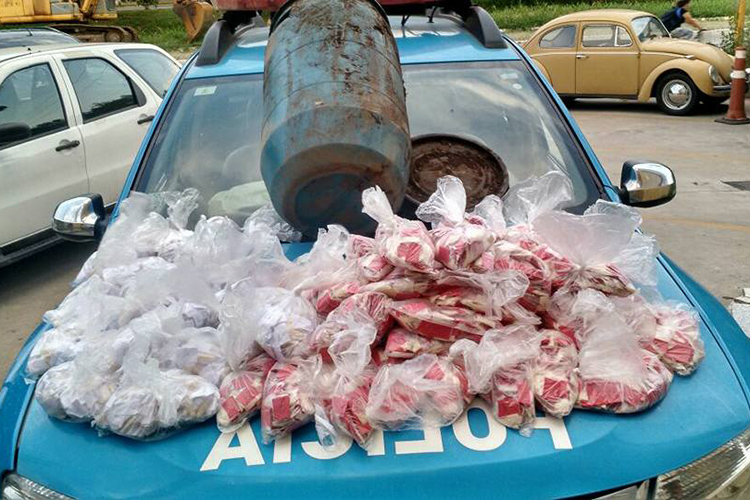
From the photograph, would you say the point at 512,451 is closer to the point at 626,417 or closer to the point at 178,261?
the point at 626,417

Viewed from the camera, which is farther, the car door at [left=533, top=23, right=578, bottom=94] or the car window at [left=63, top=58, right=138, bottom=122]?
the car door at [left=533, top=23, right=578, bottom=94]

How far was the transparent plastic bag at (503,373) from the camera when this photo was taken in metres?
2.02

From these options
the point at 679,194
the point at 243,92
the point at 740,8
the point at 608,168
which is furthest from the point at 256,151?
the point at 740,8

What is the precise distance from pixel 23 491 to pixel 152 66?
6.83m

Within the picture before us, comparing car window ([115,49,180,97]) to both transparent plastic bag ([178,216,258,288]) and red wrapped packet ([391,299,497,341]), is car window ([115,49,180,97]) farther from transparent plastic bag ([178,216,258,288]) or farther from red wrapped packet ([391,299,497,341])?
red wrapped packet ([391,299,497,341])

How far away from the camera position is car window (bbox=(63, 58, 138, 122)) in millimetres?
7140

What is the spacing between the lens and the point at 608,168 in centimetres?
959

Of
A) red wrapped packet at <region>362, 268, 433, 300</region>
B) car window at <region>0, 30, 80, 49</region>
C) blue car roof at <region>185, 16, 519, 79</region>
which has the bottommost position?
red wrapped packet at <region>362, 268, 433, 300</region>

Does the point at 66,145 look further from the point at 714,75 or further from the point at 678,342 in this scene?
the point at 714,75

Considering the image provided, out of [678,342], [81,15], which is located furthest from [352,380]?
[81,15]

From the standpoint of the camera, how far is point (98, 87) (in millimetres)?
7371

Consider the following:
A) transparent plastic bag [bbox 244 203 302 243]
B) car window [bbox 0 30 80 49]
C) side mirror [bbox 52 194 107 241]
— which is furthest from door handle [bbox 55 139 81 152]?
transparent plastic bag [bbox 244 203 302 243]

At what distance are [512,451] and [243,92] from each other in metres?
2.22

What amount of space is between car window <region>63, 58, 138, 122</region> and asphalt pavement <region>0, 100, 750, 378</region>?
4.24 feet
